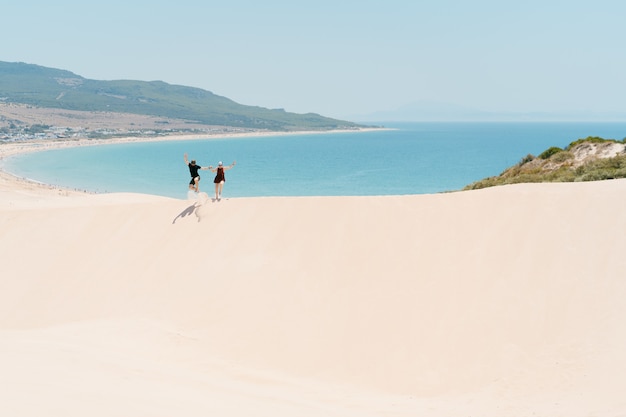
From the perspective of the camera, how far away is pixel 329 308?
10.3 m

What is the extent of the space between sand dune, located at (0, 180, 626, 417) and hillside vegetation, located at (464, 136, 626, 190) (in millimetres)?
4883

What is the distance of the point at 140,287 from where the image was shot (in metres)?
12.1

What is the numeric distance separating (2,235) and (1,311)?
13.8 feet

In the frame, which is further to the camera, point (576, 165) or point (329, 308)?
point (576, 165)

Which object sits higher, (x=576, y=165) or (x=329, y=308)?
(x=576, y=165)

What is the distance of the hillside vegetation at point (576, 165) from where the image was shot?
16.8 m

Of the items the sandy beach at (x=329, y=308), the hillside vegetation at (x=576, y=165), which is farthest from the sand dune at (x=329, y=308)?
the hillside vegetation at (x=576, y=165)

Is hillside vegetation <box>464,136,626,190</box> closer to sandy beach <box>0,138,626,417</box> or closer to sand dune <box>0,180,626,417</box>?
sand dune <box>0,180,626,417</box>

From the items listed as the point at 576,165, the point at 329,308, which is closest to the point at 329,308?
the point at 329,308

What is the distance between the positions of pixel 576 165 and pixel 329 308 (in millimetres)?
20253

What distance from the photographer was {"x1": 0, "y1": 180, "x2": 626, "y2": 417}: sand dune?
7160mm

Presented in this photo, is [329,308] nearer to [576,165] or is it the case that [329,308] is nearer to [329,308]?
[329,308]

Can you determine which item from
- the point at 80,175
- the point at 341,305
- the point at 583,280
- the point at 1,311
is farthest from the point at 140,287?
the point at 80,175

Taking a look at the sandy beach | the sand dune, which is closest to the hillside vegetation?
the sand dune
